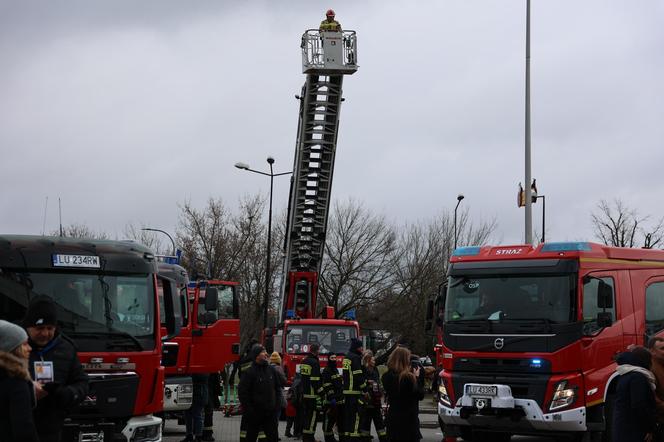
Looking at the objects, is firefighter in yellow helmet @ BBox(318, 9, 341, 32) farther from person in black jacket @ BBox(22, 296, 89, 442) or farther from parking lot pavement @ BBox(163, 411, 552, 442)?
person in black jacket @ BBox(22, 296, 89, 442)

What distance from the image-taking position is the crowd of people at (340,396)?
1055cm

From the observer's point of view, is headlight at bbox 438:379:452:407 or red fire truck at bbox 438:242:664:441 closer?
red fire truck at bbox 438:242:664:441

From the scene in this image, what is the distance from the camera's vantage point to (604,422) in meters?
13.2

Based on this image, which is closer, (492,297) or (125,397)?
(125,397)

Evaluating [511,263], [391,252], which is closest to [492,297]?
[511,263]

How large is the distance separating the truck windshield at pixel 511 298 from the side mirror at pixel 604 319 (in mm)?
489

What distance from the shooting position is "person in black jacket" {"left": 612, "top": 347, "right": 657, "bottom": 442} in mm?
7277

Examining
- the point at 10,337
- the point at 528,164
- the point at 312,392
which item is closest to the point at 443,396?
the point at 312,392

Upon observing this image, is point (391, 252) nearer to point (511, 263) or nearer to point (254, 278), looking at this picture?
point (254, 278)

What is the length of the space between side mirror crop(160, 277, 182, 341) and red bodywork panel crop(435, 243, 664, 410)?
420 centimetres

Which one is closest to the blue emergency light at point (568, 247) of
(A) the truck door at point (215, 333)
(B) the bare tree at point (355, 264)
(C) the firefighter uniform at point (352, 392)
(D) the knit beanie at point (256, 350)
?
(C) the firefighter uniform at point (352, 392)

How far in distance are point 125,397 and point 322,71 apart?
1182 cm

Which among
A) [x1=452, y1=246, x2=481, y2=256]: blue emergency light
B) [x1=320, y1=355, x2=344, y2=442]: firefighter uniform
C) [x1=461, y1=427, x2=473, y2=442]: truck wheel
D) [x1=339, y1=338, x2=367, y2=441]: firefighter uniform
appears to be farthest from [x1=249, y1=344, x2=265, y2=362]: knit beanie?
[x1=452, y1=246, x2=481, y2=256]: blue emergency light

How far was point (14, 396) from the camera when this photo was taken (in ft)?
18.3
